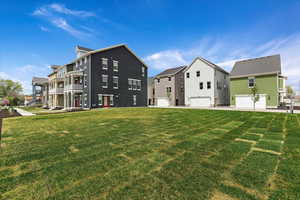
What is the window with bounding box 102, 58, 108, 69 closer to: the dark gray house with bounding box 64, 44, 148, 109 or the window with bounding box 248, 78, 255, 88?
the dark gray house with bounding box 64, 44, 148, 109

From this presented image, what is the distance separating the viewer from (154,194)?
93.0 inches

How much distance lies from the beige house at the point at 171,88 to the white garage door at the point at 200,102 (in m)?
4.46

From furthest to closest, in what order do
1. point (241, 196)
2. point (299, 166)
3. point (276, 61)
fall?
point (276, 61) < point (299, 166) < point (241, 196)

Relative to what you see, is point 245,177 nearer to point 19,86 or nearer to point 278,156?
point 278,156

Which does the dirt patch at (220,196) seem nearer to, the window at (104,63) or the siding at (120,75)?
the siding at (120,75)

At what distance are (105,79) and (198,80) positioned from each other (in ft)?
63.4

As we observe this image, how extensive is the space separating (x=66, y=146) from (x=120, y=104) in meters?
20.7

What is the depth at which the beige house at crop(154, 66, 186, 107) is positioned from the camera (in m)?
32.7

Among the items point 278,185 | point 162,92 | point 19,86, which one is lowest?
point 278,185

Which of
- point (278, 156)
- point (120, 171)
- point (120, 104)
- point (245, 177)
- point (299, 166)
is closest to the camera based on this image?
point (245, 177)

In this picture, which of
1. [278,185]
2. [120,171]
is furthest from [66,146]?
[278,185]

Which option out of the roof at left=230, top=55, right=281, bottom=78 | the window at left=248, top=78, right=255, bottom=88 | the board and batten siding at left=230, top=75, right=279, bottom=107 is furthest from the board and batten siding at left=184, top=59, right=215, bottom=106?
the window at left=248, top=78, right=255, bottom=88

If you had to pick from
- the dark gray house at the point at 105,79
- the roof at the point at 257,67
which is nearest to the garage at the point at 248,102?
the roof at the point at 257,67

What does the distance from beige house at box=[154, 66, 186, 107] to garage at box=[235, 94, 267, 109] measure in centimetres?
1237
